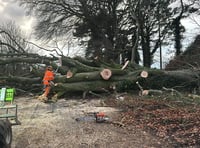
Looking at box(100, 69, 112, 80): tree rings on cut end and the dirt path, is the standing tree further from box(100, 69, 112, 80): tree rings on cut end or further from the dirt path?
the dirt path

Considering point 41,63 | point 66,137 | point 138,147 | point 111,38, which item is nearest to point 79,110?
point 66,137

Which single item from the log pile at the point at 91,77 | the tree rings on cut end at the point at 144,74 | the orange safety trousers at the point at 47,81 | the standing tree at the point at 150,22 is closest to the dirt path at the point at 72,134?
the orange safety trousers at the point at 47,81

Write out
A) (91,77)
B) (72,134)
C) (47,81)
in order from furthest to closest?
(91,77), (47,81), (72,134)

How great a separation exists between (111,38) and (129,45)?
5.77ft

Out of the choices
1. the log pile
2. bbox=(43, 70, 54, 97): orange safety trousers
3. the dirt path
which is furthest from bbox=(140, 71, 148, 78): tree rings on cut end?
the dirt path

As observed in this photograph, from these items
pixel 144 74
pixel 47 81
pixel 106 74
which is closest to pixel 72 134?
pixel 47 81

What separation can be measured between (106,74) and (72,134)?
6497 mm

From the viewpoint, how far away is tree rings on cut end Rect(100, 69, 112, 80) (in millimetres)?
13180

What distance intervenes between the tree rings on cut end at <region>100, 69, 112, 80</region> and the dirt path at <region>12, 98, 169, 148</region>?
398 centimetres

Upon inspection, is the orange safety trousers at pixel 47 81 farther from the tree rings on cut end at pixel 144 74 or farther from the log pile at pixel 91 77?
the tree rings on cut end at pixel 144 74

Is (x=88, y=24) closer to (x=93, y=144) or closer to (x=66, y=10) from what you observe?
Result: (x=66, y=10)

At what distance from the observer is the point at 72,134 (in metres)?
6.89

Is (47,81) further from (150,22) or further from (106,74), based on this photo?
(150,22)

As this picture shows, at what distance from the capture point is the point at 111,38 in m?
26.5
